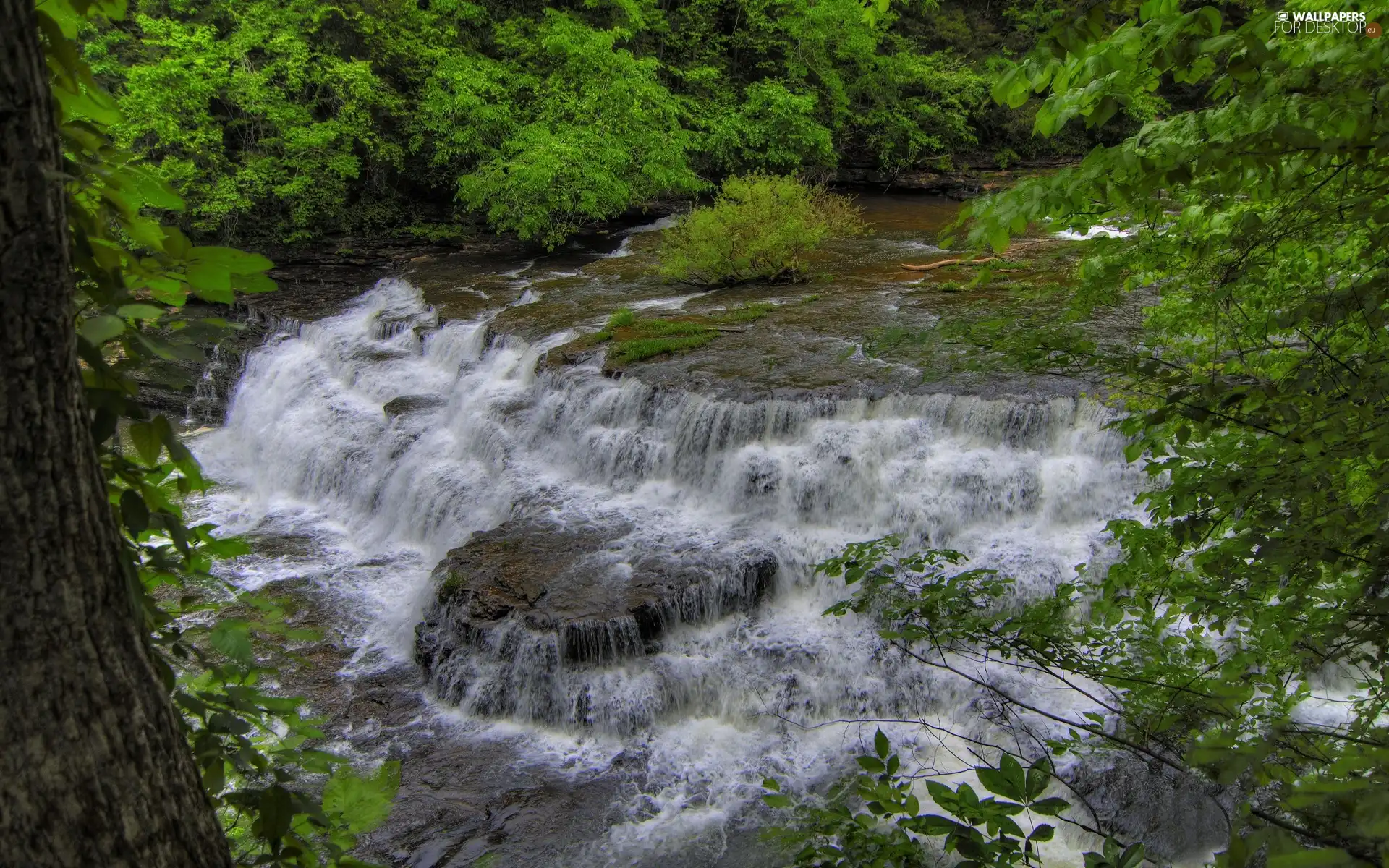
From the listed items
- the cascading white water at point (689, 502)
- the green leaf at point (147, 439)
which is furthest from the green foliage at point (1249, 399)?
the cascading white water at point (689, 502)

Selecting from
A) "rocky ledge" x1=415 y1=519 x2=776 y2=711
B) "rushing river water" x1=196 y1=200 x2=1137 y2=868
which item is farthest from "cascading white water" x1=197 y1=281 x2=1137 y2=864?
"rocky ledge" x1=415 y1=519 x2=776 y2=711

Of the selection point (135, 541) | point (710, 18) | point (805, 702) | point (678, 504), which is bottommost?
point (805, 702)

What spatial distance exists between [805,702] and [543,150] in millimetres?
12902

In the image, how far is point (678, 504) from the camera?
938 cm

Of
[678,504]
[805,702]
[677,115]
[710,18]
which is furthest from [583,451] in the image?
[710,18]

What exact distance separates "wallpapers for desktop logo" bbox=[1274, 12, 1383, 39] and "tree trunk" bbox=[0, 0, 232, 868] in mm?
2558

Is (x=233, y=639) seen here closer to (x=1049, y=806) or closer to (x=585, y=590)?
(x=1049, y=806)

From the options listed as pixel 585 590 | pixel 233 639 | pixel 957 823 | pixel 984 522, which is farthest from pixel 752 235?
pixel 233 639

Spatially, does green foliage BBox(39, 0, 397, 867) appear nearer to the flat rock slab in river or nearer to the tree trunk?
the tree trunk

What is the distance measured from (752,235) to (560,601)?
325 inches

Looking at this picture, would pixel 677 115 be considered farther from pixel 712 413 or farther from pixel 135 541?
A: pixel 135 541

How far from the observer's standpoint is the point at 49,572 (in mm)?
1287

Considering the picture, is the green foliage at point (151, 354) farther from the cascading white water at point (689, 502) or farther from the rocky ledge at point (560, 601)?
the rocky ledge at point (560, 601)

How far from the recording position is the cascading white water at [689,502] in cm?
693
